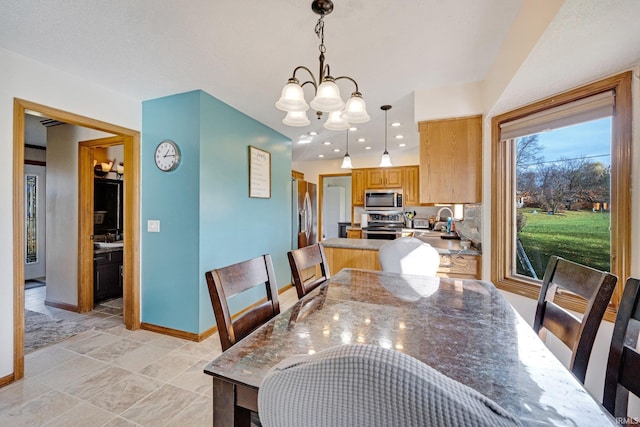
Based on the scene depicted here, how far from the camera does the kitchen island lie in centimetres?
246

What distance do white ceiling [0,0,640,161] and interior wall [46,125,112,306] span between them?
1.41 meters

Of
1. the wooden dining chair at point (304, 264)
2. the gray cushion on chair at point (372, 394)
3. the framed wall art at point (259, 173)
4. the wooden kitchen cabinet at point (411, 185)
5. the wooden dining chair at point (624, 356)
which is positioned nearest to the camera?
the gray cushion on chair at point (372, 394)

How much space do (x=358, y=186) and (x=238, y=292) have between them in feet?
16.1

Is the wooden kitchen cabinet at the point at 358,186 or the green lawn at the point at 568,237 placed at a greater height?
the wooden kitchen cabinet at the point at 358,186

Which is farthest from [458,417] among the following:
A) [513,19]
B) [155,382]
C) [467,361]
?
[155,382]

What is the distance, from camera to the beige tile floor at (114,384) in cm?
161

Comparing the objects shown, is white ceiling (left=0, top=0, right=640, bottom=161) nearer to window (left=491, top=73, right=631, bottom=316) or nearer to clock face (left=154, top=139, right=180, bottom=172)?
window (left=491, top=73, right=631, bottom=316)

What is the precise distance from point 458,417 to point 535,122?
2.37 m

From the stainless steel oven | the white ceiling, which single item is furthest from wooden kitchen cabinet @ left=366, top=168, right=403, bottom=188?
the white ceiling

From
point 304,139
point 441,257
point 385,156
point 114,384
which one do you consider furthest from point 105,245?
point 441,257

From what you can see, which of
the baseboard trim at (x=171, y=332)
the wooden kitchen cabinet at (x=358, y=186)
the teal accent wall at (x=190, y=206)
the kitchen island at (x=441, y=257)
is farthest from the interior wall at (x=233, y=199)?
the wooden kitchen cabinet at (x=358, y=186)

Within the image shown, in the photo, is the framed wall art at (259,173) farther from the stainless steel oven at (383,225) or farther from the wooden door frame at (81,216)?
the stainless steel oven at (383,225)

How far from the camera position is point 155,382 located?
6.34 ft

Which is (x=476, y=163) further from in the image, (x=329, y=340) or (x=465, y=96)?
(x=329, y=340)
